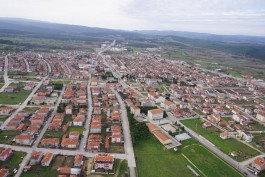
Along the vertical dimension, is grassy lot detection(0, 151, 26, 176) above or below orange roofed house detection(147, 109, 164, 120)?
below

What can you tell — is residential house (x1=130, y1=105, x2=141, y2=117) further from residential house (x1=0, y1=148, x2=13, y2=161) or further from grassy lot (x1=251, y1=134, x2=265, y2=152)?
residential house (x1=0, y1=148, x2=13, y2=161)

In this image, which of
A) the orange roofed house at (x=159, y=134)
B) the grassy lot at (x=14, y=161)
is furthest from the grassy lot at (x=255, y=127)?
the grassy lot at (x=14, y=161)

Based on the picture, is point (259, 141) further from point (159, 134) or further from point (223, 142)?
point (159, 134)

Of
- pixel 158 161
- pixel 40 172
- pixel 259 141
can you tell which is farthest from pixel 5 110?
pixel 259 141

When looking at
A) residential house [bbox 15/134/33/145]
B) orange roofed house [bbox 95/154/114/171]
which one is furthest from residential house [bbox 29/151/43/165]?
orange roofed house [bbox 95/154/114/171]

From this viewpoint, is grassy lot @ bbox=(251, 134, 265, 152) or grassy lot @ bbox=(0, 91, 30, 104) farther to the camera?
grassy lot @ bbox=(0, 91, 30, 104)

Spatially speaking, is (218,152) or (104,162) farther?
Result: (218,152)

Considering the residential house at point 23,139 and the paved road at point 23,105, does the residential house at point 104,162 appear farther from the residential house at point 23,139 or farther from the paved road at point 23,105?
the paved road at point 23,105
